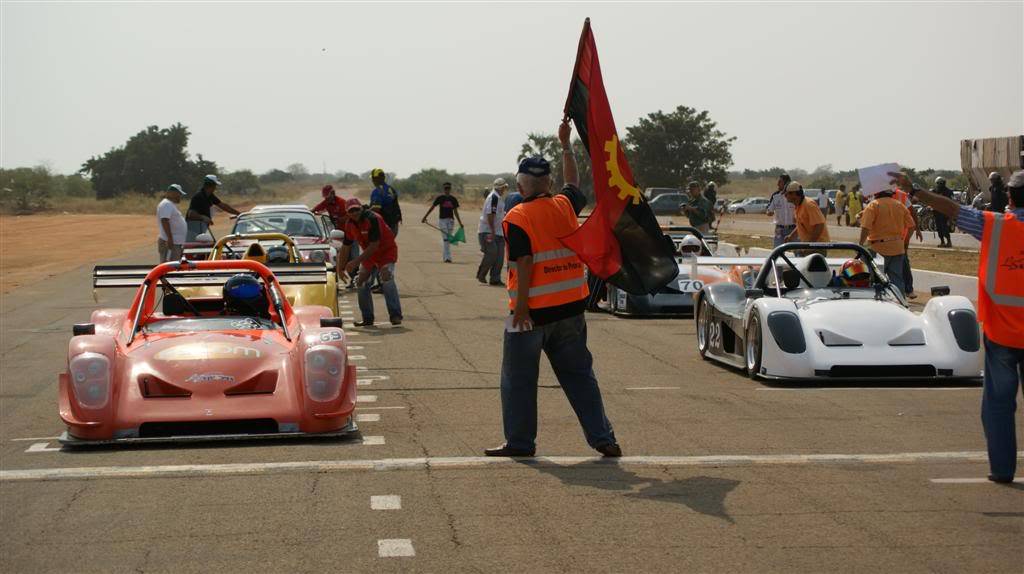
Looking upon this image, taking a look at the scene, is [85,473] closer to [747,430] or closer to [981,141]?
[747,430]

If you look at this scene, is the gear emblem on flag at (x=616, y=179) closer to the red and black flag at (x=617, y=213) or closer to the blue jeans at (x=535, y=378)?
the red and black flag at (x=617, y=213)

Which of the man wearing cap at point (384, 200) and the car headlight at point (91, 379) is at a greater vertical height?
the man wearing cap at point (384, 200)

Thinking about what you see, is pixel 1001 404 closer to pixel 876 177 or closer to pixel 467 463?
pixel 876 177

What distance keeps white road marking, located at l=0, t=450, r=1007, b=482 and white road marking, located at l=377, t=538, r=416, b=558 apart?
1771 millimetres

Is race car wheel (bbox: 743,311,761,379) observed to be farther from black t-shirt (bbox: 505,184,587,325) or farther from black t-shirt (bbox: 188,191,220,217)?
black t-shirt (bbox: 188,191,220,217)

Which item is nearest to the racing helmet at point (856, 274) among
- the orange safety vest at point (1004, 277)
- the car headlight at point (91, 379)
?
the orange safety vest at point (1004, 277)

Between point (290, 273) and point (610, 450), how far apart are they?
15.6 feet

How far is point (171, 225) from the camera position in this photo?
2106 cm

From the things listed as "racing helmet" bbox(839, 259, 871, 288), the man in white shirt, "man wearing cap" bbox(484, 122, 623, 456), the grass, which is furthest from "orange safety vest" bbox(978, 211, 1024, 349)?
the grass

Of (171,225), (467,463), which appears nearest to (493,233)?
(171,225)

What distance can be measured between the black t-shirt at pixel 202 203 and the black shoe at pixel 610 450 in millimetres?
14545

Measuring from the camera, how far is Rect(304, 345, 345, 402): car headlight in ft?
30.2

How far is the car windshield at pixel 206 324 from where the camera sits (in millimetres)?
10375

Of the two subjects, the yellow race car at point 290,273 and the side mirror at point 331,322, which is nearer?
the side mirror at point 331,322
